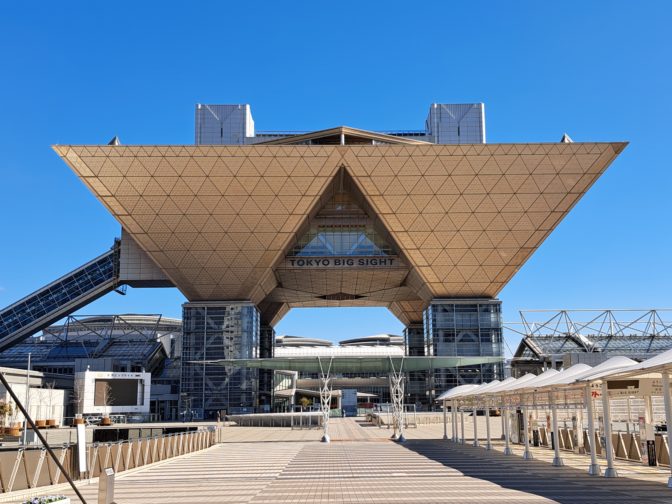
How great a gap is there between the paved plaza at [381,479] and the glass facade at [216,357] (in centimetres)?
3826

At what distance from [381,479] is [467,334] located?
5418cm

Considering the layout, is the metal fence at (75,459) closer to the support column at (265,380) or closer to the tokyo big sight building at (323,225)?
Result: the tokyo big sight building at (323,225)

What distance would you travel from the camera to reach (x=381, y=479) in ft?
69.7

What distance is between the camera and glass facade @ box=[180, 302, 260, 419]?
72.1 m

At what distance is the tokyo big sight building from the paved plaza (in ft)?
106

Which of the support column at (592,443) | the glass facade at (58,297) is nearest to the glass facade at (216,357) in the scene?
the glass facade at (58,297)

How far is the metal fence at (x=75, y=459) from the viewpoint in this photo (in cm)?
1814

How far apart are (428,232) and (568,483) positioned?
47.9 m

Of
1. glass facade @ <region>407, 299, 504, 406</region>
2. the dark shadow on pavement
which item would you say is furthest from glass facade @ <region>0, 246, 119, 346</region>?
the dark shadow on pavement

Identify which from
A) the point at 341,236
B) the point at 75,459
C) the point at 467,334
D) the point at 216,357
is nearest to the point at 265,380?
the point at 216,357

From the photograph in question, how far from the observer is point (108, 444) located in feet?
77.3

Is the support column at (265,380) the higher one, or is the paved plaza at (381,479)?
the support column at (265,380)

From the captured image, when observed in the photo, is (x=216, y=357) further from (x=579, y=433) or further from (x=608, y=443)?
(x=608, y=443)

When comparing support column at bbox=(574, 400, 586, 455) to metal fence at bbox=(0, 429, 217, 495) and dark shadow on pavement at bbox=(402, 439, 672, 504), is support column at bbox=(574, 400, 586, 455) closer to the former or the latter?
dark shadow on pavement at bbox=(402, 439, 672, 504)
